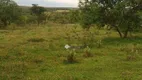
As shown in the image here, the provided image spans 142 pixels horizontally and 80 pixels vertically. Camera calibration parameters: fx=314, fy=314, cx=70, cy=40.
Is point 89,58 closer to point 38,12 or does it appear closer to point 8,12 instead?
point 8,12

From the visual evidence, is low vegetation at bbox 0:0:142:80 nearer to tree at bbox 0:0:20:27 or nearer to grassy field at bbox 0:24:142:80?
grassy field at bbox 0:24:142:80

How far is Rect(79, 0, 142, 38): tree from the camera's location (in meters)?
32.2

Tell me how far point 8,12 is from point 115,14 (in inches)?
1160

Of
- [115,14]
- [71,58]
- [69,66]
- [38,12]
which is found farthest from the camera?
[38,12]

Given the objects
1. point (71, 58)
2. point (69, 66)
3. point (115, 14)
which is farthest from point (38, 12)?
point (69, 66)

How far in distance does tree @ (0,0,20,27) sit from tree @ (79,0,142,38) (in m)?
25.9

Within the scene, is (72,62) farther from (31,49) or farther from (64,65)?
(31,49)

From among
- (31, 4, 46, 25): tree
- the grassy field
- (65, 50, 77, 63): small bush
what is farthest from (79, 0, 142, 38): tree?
(31, 4, 46, 25): tree

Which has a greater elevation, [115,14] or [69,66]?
[115,14]

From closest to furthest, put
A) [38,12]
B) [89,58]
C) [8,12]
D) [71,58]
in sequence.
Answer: [71,58]
[89,58]
[8,12]
[38,12]

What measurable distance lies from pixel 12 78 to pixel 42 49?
10.1m

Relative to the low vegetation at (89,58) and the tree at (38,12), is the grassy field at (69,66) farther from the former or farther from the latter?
the tree at (38,12)

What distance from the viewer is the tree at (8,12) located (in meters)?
56.0

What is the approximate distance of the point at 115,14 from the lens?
106ft
